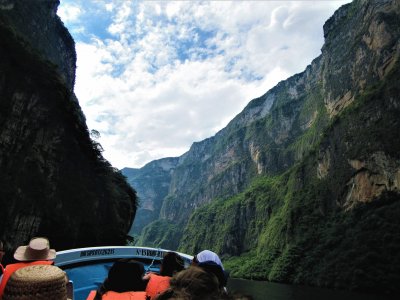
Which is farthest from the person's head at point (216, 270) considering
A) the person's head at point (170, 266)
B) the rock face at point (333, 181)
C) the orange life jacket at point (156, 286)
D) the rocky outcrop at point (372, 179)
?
the rocky outcrop at point (372, 179)

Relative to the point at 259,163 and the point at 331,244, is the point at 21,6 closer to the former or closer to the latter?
the point at 331,244

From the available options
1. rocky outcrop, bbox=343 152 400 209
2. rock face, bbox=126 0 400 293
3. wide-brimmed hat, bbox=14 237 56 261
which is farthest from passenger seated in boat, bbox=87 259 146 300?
rocky outcrop, bbox=343 152 400 209

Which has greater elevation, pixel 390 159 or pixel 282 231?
pixel 390 159

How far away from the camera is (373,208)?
61.8m

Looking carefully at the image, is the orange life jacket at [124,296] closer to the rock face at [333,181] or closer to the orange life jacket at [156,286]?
the orange life jacket at [156,286]

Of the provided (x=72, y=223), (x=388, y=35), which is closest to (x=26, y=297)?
(x=72, y=223)

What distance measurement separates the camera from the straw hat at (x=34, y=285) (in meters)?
2.09

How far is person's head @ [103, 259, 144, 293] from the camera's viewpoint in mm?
3564

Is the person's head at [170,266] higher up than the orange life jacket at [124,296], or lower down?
higher up

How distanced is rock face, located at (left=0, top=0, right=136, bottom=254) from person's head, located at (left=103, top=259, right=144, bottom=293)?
2045 centimetres

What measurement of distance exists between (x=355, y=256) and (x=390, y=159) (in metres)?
16.8

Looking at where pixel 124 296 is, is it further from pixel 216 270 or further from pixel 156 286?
pixel 216 270

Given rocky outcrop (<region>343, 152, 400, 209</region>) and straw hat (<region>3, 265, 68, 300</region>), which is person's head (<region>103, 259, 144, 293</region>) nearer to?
straw hat (<region>3, 265, 68, 300</region>)

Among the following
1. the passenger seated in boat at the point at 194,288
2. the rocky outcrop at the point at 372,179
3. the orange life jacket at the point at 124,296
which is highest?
the rocky outcrop at the point at 372,179
